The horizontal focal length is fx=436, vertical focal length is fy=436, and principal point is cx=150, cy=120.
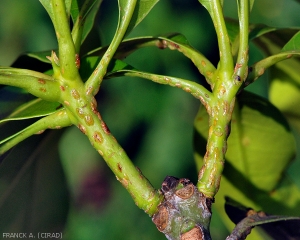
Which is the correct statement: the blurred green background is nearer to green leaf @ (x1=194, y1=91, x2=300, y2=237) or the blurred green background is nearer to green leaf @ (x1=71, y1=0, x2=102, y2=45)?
green leaf @ (x1=194, y1=91, x2=300, y2=237)

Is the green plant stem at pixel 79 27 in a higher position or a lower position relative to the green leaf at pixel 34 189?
higher

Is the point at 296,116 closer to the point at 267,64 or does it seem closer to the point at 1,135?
the point at 267,64

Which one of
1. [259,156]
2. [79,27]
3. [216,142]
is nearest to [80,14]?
[79,27]

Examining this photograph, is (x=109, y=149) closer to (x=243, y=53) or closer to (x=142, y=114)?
(x=243, y=53)

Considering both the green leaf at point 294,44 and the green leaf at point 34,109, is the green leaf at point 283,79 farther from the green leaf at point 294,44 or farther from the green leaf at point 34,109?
the green leaf at point 34,109

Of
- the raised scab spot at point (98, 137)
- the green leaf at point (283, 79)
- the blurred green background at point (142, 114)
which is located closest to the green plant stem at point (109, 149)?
the raised scab spot at point (98, 137)

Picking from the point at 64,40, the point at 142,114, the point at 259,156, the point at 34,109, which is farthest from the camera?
the point at 142,114

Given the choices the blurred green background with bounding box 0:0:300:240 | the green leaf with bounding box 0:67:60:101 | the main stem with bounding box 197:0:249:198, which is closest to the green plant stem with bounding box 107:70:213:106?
the main stem with bounding box 197:0:249:198
